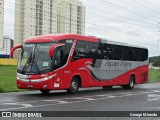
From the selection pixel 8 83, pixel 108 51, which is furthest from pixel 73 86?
pixel 8 83

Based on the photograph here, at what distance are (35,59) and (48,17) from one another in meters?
60.8

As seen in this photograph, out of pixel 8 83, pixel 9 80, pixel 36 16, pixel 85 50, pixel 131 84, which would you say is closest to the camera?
pixel 85 50

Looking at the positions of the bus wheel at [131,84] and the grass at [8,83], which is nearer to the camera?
the grass at [8,83]

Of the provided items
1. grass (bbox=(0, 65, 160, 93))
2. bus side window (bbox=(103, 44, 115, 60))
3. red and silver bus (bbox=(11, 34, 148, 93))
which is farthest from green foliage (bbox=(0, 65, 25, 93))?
bus side window (bbox=(103, 44, 115, 60))

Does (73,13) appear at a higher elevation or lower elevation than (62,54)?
higher

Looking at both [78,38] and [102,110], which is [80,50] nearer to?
[78,38]

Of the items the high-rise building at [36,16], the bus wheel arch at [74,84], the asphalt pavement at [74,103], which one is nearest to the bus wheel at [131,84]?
the bus wheel arch at [74,84]

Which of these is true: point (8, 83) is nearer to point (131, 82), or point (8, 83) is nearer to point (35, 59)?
point (131, 82)

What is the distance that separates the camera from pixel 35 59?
1955cm

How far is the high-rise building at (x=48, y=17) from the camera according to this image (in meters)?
70.2

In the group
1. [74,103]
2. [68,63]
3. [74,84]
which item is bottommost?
[74,103]

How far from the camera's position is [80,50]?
70.5ft

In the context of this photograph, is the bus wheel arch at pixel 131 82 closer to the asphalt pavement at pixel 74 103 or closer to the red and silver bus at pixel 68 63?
the red and silver bus at pixel 68 63

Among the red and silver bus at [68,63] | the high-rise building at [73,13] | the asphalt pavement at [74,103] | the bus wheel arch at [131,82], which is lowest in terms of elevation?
the asphalt pavement at [74,103]
